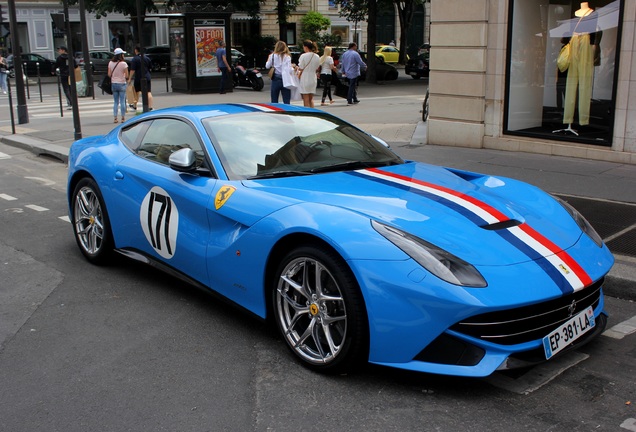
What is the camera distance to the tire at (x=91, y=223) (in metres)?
5.79

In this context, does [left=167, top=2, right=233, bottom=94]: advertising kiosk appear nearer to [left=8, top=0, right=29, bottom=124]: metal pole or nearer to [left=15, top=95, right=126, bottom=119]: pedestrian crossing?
[left=15, top=95, right=126, bottom=119]: pedestrian crossing

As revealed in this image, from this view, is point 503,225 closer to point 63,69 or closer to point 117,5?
point 63,69

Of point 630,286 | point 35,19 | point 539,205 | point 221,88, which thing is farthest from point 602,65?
point 35,19

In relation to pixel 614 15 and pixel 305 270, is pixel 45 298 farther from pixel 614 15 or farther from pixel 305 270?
pixel 614 15

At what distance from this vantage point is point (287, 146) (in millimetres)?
4961

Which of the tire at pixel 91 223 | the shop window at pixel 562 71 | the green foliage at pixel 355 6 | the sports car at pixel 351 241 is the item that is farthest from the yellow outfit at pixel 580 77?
the green foliage at pixel 355 6

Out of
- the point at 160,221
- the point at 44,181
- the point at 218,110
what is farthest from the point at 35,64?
the point at 160,221

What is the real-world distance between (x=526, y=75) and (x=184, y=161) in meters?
8.23

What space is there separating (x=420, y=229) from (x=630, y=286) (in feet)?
7.61

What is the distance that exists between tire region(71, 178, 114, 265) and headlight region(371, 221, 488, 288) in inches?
118

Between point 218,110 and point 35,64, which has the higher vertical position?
point 35,64

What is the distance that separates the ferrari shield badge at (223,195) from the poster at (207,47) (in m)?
20.9

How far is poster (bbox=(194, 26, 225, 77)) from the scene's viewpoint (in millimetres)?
24500

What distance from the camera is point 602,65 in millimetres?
10383
